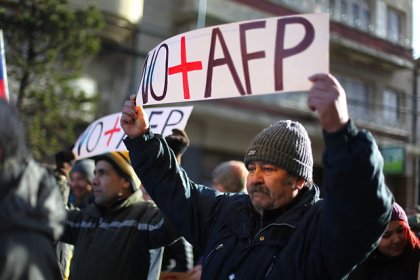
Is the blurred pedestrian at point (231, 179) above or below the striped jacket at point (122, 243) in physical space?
above

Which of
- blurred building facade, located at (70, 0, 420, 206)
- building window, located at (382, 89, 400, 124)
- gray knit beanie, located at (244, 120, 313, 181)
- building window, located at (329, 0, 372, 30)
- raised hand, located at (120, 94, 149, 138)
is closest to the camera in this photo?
gray knit beanie, located at (244, 120, 313, 181)

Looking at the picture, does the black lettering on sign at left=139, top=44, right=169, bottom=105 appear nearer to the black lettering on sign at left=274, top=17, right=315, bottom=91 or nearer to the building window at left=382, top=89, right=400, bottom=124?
the black lettering on sign at left=274, top=17, right=315, bottom=91

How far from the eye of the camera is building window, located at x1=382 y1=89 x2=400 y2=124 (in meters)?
19.7

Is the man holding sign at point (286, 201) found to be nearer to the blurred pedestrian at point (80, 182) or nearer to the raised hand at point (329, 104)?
the raised hand at point (329, 104)

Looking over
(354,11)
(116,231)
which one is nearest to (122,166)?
(116,231)

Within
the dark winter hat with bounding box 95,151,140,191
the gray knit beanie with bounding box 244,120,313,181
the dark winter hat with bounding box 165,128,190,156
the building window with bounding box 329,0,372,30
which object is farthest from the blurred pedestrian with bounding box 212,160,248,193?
the building window with bounding box 329,0,372,30

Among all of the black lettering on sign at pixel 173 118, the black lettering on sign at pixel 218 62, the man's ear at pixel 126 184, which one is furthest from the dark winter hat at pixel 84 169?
the black lettering on sign at pixel 218 62

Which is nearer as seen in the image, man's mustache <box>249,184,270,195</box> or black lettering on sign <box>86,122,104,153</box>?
man's mustache <box>249,184,270,195</box>

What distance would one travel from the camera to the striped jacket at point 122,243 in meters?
3.35

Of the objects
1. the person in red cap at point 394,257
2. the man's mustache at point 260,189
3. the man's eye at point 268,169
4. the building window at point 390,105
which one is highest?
the building window at point 390,105

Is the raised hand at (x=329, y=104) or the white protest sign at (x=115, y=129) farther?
the white protest sign at (x=115, y=129)

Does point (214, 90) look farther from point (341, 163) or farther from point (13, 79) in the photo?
point (13, 79)

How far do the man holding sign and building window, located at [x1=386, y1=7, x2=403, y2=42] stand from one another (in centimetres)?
1854

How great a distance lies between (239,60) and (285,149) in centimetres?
41
